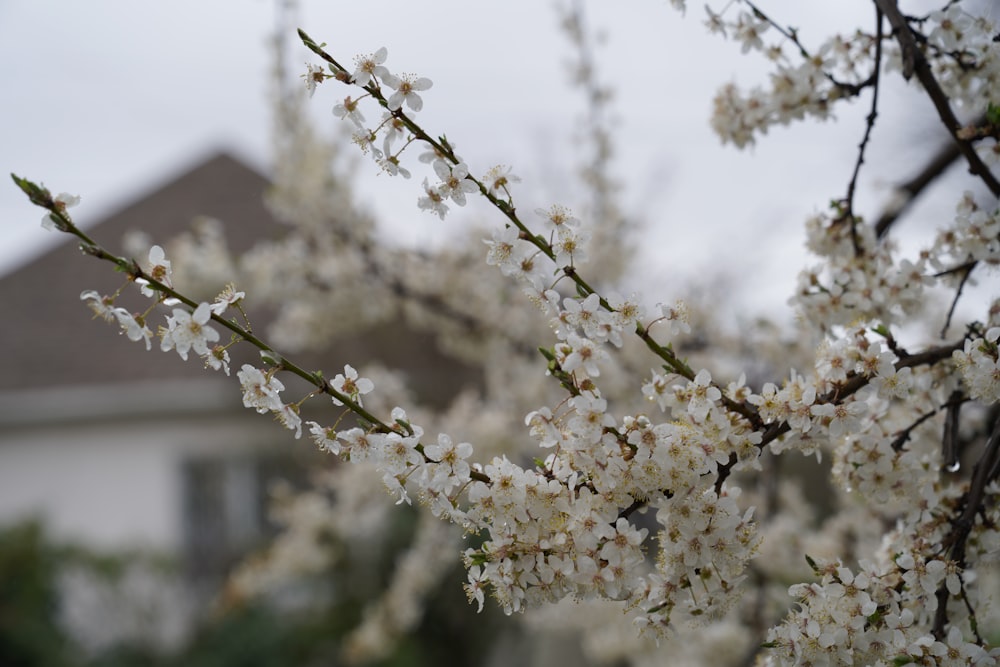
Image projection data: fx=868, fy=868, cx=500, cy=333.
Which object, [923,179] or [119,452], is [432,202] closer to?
[923,179]

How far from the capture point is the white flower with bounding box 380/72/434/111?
3.78 ft

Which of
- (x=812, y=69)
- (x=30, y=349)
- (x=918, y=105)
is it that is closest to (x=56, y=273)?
(x=30, y=349)

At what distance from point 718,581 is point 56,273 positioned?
32.1ft

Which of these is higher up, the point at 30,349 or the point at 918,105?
the point at 30,349

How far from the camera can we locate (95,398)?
794 cm

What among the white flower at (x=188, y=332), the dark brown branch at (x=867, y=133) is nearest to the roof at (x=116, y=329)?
the dark brown branch at (x=867, y=133)

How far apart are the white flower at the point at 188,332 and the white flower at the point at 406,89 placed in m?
0.37

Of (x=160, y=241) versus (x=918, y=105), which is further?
(x=160, y=241)

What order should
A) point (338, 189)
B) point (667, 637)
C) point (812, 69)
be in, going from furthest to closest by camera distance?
point (338, 189) < point (812, 69) < point (667, 637)

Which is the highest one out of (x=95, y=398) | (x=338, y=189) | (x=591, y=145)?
(x=95, y=398)

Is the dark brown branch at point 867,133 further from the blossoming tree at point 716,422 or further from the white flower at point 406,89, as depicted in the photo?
the white flower at point 406,89

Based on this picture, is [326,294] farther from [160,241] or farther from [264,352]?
[160,241]

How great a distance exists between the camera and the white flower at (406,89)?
3.78 feet

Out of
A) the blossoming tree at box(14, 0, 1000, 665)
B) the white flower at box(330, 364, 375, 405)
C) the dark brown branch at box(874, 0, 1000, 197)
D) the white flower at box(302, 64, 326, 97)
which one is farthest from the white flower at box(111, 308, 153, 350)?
the dark brown branch at box(874, 0, 1000, 197)
